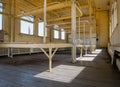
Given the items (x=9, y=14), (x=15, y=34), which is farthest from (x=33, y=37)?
(x=9, y=14)

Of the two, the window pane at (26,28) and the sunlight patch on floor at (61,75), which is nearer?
the sunlight patch on floor at (61,75)

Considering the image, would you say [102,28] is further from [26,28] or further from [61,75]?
[61,75]

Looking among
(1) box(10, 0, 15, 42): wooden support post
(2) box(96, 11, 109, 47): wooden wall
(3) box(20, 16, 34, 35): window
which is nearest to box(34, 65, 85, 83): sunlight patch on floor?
(1) box(10, 0, 15, 42): wooden support post

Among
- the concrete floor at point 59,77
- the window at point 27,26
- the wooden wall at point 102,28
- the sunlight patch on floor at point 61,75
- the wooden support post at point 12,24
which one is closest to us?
the concrete floor at point 59,77

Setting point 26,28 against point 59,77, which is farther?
point 26,28

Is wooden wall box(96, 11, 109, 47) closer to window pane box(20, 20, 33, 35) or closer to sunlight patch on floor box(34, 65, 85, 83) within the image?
window pane box(20, 20, 33, 35)

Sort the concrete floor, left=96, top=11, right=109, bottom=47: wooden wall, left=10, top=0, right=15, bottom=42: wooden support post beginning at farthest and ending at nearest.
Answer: left=96, top=11, right=109, bottom=47: wooden wall → left=10, top=0, right=15, bottom=42: wooden support post → the concrete floor

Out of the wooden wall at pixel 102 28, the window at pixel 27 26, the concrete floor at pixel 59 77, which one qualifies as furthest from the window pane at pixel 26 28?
the wooden wall at pixel 102 28

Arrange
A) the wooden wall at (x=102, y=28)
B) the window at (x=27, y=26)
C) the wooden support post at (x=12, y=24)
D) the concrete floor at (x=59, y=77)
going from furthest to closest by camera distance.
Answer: the wooden wall at (x=102, y=28), the window at (x=27, y=26), the wooden support post at (x=12, y=24), the concrete floor at (x=59, y=77)

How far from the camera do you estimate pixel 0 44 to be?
3861 mm

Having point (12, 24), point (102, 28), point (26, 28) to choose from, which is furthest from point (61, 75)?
point (102, 28)

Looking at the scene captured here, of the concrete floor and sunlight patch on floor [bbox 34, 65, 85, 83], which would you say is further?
sunlight patch on floor [bbox 34, 65, 85, 83]

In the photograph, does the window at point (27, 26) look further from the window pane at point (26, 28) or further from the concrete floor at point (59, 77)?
the concrete floor at point (59, 77)

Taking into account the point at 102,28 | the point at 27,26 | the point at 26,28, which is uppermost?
the point at 102,28
